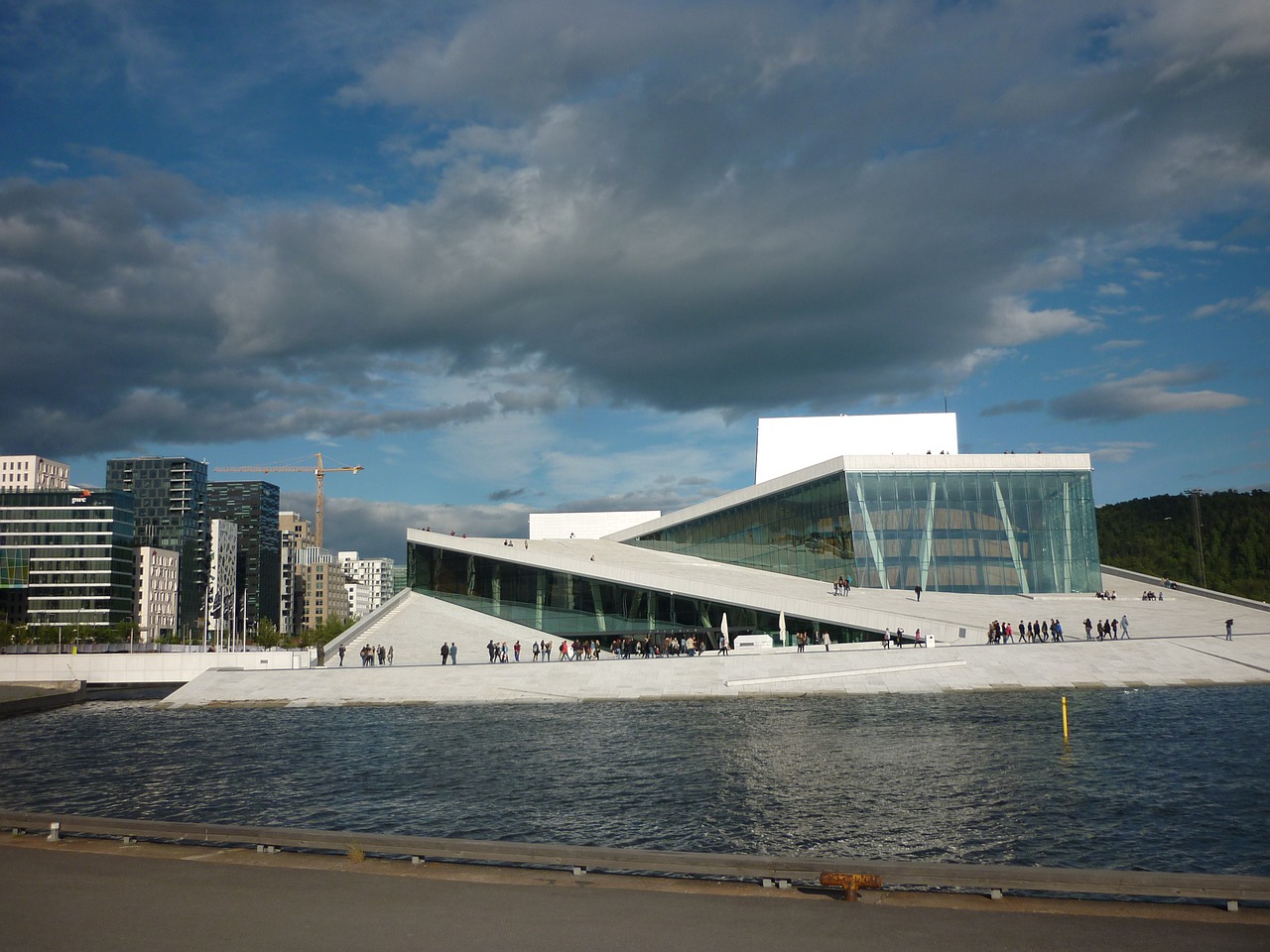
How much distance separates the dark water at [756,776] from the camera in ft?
41.8

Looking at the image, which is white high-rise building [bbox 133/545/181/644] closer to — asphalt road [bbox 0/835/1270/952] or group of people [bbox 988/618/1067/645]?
group of people [bbox 988/618/1067/645]

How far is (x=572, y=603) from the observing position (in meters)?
48.2

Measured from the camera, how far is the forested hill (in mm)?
91438

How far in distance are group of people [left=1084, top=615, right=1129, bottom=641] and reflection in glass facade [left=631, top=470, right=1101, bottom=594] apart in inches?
410

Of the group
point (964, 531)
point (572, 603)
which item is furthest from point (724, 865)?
point (964, 531)

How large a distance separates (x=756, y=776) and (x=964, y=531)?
34.1 meters

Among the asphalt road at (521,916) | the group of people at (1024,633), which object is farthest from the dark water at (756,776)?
the group of people at (1024,633)

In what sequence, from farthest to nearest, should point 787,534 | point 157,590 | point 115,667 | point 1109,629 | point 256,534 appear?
point 256,534 → point 157,590 → point 787,534 → point 115,667 → point 1109,629

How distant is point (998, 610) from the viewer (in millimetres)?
41781

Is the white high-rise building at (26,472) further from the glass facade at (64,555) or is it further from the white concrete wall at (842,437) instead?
the white concrete wall at (842,437)

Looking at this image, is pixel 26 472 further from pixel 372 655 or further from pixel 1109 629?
pixel 1109 629

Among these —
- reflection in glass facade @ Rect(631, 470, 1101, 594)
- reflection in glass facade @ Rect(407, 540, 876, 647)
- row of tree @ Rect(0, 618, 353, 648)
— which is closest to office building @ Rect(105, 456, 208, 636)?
row of tree @ Rect(0, 618, 353, 648)

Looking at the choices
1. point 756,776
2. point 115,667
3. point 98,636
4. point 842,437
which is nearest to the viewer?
point 756,776

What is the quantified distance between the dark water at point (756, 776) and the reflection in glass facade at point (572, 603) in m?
14.5
